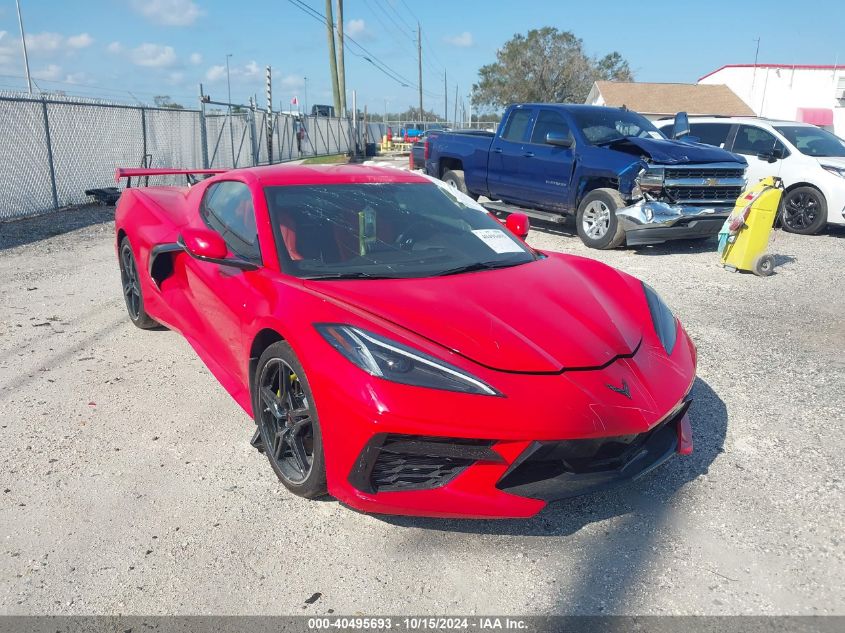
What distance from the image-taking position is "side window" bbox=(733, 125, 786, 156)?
10.8 m

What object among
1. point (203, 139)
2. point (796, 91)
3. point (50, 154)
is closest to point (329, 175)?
point (50, 154)

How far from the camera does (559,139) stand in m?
9.23

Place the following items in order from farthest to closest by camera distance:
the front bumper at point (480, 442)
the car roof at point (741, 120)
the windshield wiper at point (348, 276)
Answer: the car roof at point (741, 120) < the windshield wiper at point (348, 276) < the front bumper at point (480, 442)

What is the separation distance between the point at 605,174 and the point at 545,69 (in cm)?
5652

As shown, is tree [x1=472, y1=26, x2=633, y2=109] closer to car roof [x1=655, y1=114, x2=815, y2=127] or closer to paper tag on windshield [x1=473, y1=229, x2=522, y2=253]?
car roof [x1=655, y1=114, x2=815, y2=127]

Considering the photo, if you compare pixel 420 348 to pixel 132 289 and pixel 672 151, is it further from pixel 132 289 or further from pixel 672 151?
pixel 672 151

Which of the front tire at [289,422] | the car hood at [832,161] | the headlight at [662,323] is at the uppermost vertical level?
the car hood at [832,161]

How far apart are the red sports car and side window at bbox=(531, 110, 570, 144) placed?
19.8ft

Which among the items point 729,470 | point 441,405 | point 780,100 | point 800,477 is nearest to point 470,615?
point 441,405

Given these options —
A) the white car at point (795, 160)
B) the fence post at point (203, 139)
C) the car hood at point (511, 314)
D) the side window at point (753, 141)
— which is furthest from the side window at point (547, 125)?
the fence post at point (203, 139)

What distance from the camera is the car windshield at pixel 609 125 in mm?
9266

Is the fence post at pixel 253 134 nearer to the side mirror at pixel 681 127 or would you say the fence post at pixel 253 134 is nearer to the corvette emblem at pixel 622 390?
the side mirror at pixel 681 127

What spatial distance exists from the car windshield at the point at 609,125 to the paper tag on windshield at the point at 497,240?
5931 millimetres

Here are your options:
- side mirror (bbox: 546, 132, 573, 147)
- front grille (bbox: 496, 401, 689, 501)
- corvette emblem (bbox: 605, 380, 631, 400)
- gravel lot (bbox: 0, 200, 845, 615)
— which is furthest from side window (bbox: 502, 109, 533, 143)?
front grille (bbox: 496, 401, 689, 501)
